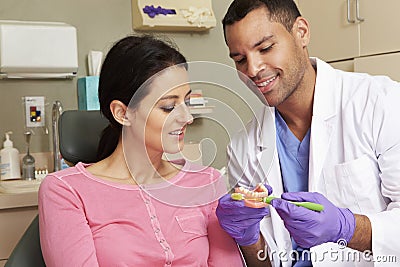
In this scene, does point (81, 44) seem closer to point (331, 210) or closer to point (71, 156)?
point (71, 156)

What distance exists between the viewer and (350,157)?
60.6 inches

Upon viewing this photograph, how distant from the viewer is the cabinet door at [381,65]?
7.54 ft

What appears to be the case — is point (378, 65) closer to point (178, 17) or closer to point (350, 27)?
point (350, 27)

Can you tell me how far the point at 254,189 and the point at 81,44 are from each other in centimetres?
154

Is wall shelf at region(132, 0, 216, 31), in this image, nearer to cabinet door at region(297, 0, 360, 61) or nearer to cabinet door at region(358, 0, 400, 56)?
cabinet door at region(297, 0, 360, 61)

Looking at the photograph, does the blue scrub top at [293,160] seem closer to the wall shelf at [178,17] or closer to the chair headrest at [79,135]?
the chair headrest at [79,135]

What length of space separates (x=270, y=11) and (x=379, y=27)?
40.9 inches

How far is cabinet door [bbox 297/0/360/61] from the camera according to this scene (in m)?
2.57

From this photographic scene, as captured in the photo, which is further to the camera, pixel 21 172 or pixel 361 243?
pixel 21 172

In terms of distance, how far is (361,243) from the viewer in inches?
54.2

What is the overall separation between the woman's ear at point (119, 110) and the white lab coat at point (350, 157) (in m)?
0.26

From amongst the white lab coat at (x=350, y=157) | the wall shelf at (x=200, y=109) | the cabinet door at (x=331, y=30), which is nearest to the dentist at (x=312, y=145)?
the white lab coat at (x=350, y=157)

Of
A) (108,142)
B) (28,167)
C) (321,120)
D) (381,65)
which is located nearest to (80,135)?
(108,142)

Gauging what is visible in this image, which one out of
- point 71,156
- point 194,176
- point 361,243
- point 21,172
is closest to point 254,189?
point 194,176
